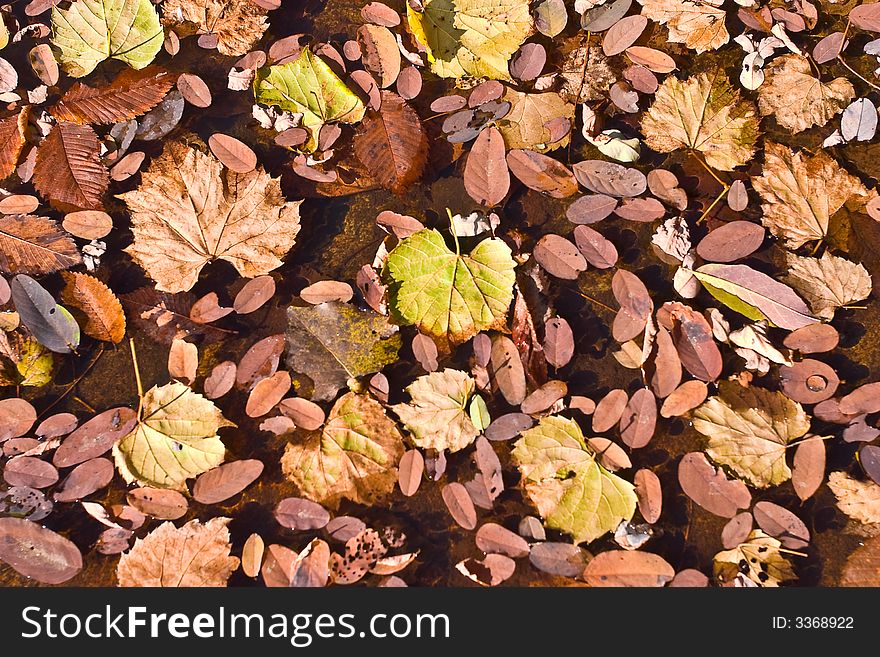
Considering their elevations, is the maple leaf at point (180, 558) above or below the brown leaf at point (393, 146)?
below

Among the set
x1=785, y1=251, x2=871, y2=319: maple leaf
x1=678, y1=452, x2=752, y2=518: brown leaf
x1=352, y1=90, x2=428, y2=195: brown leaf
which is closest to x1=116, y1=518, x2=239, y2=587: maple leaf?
x1=352, y1=90, x2=428, y2=195: brown leaf

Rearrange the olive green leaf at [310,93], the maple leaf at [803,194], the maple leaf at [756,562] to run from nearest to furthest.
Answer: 1. the maple leaf at [756,562]
2. the maple leaf at [803,194]
3. the olive green leaf at [310,93]

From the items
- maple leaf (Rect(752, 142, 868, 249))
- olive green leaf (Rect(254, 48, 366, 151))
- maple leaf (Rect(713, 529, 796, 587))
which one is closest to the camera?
maple leaf (Rect(713, 529, 796, 587))

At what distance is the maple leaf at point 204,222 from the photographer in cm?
209

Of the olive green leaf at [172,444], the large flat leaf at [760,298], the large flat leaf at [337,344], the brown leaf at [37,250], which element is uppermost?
the brown leaf at [37,250]

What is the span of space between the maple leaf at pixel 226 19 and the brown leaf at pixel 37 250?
0.86 m

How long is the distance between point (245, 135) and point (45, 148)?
69cm

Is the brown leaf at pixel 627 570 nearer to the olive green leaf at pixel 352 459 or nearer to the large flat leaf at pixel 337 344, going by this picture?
the olive green leaf at pixel 352 459

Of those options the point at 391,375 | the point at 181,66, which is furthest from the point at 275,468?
the point at 181,66

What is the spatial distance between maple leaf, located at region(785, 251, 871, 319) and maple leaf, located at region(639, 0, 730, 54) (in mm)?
835

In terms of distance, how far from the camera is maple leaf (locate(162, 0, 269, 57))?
224 cm

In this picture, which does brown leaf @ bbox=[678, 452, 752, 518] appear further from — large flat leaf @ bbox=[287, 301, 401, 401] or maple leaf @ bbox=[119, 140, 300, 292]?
maple leaf @ bbox=[119, 140, 300, 292]

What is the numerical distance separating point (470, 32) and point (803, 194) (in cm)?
123

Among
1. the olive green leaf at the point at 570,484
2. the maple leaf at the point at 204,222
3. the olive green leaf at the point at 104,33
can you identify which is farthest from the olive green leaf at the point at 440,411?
the olive green leaf at the point at 104,33
